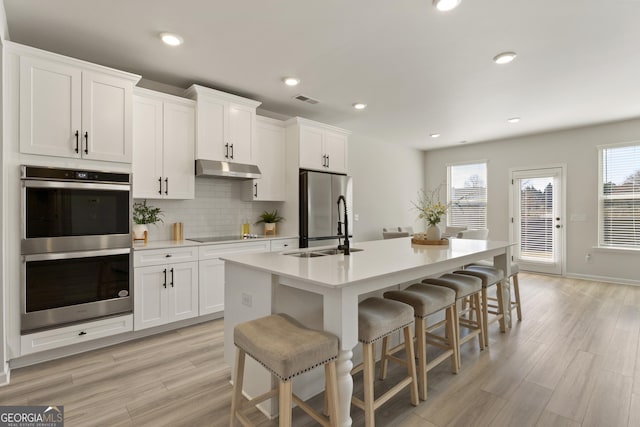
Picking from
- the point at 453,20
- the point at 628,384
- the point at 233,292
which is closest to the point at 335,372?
the point at 233,292

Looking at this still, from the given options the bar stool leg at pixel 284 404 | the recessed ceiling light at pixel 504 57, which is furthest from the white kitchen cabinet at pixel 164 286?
the recessed ceiling light at pixel 504 57

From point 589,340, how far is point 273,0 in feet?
13.2

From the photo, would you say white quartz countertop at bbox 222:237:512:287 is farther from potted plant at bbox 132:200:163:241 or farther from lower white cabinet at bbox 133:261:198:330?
potted plant at bbox 132:200:163:241

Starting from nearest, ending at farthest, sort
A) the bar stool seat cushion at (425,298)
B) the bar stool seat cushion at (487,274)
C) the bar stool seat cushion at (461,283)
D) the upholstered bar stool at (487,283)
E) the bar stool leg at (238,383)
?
1. the bar stool leg at (238,383)
2. the bar stool seat cushion at (425,298)
3. the bar stool seat cushion at (461,283)
4. the upholstered bar stool at (487,283)
5. the bar stool seat cushion at (487,274)

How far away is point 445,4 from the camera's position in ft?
7.25

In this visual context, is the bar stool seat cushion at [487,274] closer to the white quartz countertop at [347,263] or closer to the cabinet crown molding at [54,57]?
the white quartz countertop at [347,263]

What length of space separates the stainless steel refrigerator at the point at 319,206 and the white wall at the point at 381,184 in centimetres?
147

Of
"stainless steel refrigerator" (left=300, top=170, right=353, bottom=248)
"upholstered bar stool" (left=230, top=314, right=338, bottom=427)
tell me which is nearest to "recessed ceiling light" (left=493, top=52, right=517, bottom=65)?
"stainless steel refrigerator" (left=300, top=170, right=353, bottom=248)

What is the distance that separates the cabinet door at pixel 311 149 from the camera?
173 inches

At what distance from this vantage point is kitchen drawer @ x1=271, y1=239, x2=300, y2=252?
4.04 metres

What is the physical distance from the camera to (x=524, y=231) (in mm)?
6320

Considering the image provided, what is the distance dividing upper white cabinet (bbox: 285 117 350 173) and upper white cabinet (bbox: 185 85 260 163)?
24.7 inches

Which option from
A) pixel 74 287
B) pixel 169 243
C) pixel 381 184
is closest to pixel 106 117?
pixel 169 243

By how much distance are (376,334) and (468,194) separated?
20.9 ft
